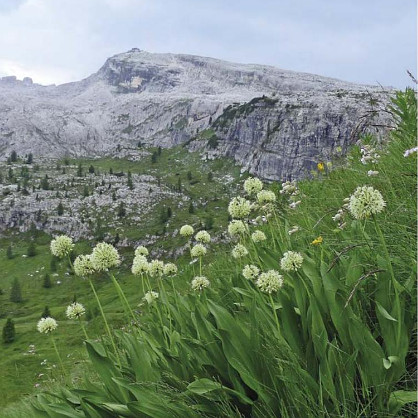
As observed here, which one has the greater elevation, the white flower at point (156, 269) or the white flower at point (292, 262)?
the white flower at point (292, 262)

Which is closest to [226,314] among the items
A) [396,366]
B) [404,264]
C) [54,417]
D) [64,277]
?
[396,366]

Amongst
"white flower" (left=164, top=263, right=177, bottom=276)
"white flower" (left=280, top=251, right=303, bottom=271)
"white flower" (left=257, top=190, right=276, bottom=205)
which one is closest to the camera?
"white flower" (left=280, top=251, right=303, bottom=271)

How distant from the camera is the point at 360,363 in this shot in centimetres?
324

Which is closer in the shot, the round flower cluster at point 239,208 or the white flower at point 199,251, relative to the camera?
the round flower cluster at point 239,208

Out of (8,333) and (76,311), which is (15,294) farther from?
(76,311)

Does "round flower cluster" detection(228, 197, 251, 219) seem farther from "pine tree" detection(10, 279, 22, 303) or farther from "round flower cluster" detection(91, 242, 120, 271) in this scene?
"pine tree" detection(10, 279, 22, 303)

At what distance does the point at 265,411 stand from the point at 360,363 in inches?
34.8

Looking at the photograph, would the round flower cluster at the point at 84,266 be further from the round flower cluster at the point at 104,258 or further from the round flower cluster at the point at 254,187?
the round flower cluster at the point at 254,187

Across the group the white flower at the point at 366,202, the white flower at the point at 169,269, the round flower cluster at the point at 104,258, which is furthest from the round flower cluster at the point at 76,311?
the white flower at the point at 366,202

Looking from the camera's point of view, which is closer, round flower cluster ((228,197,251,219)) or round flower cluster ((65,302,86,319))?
round flower cluster ((65,302,86,319))

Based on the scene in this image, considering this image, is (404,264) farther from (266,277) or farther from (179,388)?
(179,388)

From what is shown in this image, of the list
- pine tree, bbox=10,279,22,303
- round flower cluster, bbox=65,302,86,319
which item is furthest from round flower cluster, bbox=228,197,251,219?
pine tree, bbox=10,279,22,303

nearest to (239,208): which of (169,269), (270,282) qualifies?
(169,269)

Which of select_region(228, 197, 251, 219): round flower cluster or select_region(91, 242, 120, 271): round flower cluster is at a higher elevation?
select_region(228, 197, 251, 219): round flower cluster
